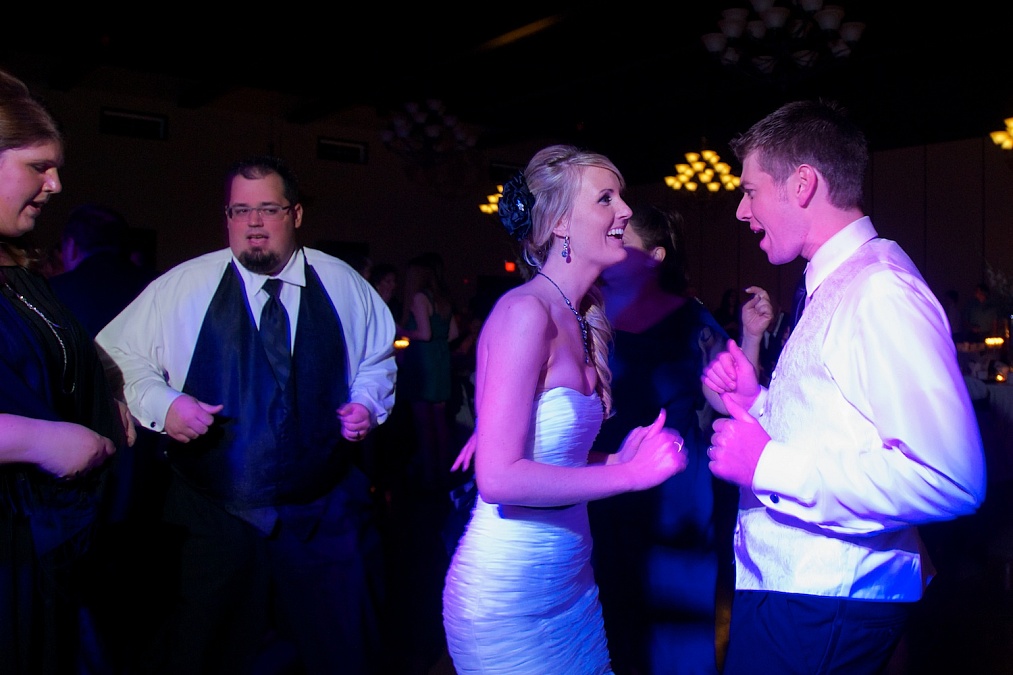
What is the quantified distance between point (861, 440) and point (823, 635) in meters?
0.34

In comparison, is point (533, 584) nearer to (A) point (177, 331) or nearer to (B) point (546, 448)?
(B) point (546, 448)

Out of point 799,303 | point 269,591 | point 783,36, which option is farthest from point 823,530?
point 783,36

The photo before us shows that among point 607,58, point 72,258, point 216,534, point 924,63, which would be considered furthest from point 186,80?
point 216,534

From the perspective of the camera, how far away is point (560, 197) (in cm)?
191

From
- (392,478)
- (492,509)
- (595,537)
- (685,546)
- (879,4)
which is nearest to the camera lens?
(492,509)

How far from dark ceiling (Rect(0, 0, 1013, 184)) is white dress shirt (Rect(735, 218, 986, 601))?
5859mm

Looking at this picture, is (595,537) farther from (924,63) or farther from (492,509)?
(924,63)

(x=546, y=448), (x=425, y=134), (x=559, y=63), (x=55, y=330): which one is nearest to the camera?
(x=55, y=330)

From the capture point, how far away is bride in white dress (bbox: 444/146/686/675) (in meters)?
1.58

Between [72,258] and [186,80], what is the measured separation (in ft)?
26.1

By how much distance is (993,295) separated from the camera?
32.6 feet

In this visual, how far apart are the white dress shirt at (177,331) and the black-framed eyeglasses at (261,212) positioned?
13cm

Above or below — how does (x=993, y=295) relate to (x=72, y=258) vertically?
above

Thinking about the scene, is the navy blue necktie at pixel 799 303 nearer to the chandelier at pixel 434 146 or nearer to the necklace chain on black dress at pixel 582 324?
the necklace chain on black dress at pixel 582 324
